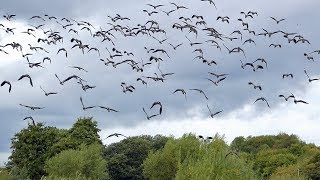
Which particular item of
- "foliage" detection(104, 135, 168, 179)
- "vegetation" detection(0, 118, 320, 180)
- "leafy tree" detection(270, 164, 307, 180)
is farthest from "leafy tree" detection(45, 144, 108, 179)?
"leafy tree" detection(270, 164, 307, 180)

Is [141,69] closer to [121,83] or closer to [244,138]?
[121,83]

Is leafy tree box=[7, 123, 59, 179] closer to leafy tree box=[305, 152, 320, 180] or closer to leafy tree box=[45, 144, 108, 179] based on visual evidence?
leafy tree box=[45, 144, 108, 179]

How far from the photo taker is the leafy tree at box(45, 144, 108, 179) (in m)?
88.6

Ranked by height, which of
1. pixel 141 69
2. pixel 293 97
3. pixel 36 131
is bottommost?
pixel 293 97

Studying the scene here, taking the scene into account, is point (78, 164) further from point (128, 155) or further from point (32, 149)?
point (128, 155)

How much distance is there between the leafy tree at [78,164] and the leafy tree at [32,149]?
5.64m

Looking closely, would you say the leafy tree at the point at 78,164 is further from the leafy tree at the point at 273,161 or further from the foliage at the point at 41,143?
the leafy tree at the point at 273,161

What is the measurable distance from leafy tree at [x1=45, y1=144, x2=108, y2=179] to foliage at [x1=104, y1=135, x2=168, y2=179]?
73.9ft

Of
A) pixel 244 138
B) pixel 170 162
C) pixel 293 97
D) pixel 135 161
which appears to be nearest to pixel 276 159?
pixel 170 162

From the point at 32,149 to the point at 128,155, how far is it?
1134 inches

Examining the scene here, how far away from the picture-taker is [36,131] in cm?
10350

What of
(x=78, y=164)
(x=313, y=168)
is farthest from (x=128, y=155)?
(x=313, y=168)

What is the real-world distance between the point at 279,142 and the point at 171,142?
54.8 meters

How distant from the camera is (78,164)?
88625 mm
